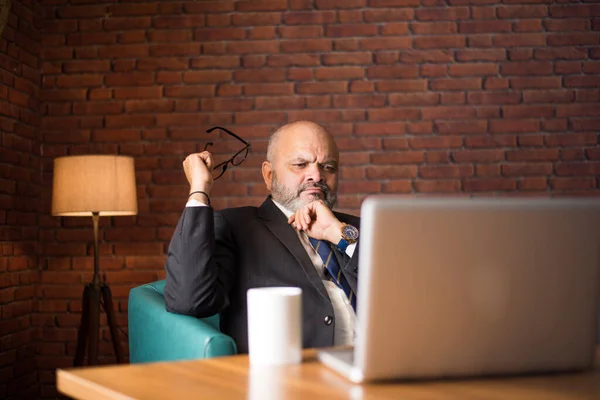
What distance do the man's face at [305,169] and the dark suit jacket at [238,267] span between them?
0.11 m

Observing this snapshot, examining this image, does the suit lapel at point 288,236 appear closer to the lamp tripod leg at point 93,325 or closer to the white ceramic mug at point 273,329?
the white ceramic mug at point 273,329

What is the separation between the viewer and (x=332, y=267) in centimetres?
216

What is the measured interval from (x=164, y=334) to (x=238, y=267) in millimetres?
376

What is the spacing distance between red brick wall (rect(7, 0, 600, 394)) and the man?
1155mm

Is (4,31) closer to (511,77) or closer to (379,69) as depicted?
(379,69)

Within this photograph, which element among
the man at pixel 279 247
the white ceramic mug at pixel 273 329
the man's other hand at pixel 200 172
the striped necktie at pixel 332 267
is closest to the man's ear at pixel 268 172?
the man at pixel 279 247

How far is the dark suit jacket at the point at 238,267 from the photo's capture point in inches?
73.4

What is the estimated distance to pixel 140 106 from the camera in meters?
3.59

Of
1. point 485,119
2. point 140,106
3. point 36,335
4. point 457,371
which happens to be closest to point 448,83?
point 485,119

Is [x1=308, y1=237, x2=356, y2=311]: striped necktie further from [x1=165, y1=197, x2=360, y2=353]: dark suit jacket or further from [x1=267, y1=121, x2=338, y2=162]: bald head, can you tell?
[x1=267, y1=121, x2=338, y2=162]: bald head

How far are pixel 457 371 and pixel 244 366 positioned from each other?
1.12 ft

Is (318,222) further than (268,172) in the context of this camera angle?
No

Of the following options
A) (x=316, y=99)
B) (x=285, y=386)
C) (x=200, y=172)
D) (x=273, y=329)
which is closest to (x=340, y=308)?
(x=200, y=172)

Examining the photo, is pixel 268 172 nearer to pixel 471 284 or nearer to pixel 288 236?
pixel 288 236
